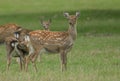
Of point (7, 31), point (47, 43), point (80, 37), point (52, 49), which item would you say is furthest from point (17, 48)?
point (80, 37)

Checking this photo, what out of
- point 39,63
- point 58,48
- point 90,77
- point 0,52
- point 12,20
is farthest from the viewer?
point 12,20

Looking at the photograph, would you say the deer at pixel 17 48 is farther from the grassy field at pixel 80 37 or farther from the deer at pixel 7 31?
the deer at pixel 7 31

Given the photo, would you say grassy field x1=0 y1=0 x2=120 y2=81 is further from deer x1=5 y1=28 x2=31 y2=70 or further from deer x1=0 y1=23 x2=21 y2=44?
deer x1=0 y1=23 x2=21 y2=44

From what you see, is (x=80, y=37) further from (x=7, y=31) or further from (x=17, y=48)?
(x=17, y=48)

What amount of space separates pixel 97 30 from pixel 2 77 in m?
17.8

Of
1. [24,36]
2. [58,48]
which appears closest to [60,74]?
[58,48]

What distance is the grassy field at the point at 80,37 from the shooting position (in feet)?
41.3

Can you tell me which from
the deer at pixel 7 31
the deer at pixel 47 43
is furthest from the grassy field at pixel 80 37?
the deer at pixel 7 31

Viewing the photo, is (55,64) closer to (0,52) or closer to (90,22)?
(0,52)

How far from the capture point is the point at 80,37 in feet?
89.1

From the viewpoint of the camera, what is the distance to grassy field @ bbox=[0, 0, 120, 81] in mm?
12586

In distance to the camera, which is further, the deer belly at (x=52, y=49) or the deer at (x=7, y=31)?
the deer at (x=7, y=31)

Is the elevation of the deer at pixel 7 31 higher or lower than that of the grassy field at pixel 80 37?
higher

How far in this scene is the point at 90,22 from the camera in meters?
32.5
